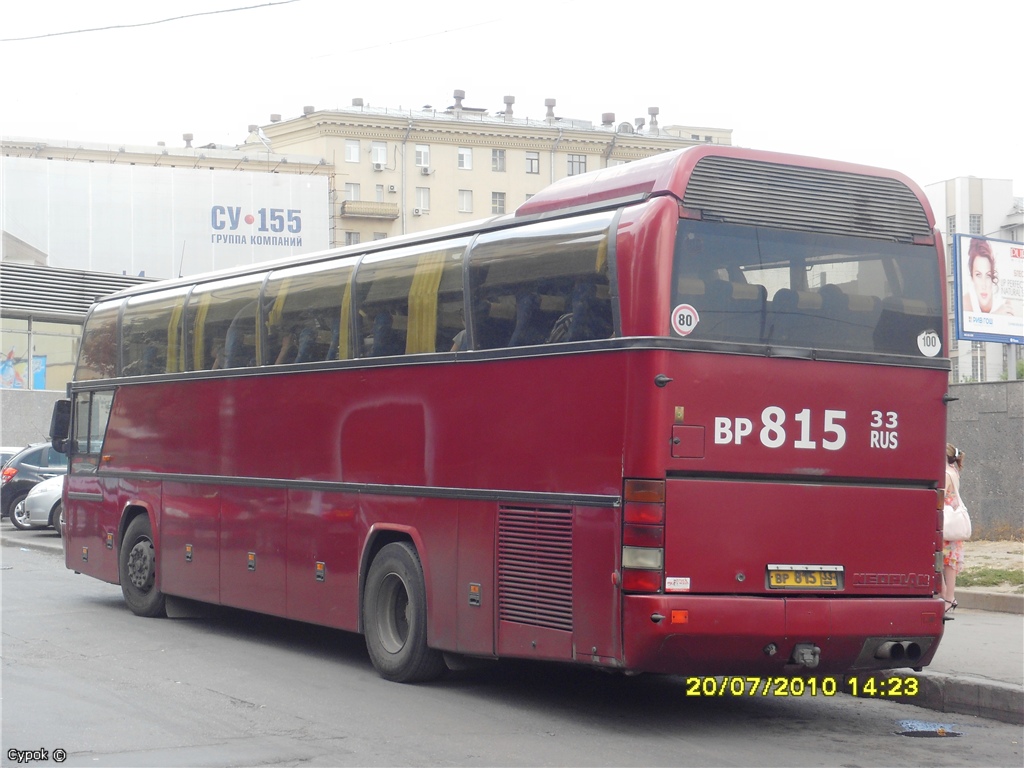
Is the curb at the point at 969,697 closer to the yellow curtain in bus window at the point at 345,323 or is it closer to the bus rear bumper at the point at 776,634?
the bus rear bumper at the point at 776,634

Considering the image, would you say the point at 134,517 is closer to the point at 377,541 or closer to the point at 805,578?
the point at 377,541

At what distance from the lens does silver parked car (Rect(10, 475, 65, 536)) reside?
27609 millimetres

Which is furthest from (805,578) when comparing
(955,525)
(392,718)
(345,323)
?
(345,323)

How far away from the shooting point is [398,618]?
11.1m

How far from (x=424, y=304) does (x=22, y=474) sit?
20.7 m

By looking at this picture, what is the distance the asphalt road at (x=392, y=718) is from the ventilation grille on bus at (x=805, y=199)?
3342mm

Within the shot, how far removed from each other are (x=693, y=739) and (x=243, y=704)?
314 cm

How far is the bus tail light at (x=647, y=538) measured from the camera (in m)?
8.48

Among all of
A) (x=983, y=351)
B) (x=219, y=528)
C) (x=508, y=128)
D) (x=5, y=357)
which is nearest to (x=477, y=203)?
(x=508, y=128)

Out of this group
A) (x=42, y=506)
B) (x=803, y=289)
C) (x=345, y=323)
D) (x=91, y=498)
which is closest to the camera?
(x=803, y=289)

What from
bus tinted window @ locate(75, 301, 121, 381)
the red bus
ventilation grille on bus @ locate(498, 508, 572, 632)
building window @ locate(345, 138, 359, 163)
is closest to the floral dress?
the red bus

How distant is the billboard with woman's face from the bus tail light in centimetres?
1582

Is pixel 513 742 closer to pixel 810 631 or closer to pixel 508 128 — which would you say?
pixel 810 631

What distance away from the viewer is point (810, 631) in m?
8.76
